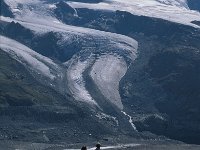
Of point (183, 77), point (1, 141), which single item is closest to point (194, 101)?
point (183, 77)

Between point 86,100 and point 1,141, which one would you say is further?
point 86,100

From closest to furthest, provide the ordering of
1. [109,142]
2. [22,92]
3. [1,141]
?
1. [1,141]
2. [109,142]
3. [22,92]

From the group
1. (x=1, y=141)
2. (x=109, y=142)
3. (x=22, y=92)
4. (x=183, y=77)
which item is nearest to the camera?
(x=1, y=141)

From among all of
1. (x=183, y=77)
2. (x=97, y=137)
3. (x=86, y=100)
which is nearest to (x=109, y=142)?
(x=97, y=137)

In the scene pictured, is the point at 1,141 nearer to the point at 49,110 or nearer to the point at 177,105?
the point at 49,110

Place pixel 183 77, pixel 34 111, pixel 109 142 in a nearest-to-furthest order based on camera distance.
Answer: pixel 109 142 < pixel 34 111 < pixel 183 77

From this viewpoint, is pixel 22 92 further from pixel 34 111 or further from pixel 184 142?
pixel 184 142

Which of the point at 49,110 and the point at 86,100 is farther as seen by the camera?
the point at 86,100

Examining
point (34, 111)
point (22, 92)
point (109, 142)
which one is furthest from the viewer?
point (22, 92)

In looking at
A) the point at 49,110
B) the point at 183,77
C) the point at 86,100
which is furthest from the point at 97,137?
the point at 183,77
